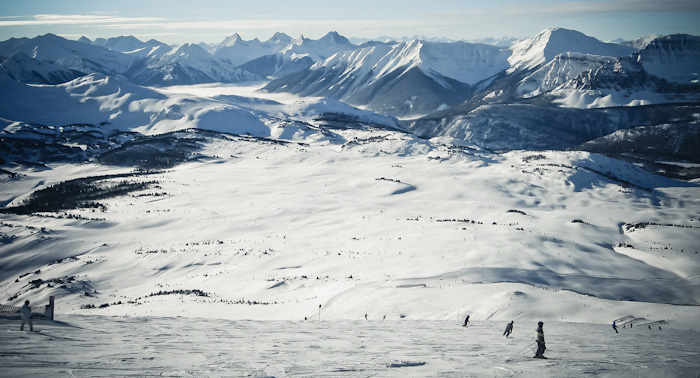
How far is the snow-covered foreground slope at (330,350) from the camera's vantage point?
1350cm

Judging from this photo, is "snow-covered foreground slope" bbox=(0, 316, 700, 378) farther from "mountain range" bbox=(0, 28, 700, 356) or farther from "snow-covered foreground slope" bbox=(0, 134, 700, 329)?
"snow-covered foreground slope" bbox=(0, 134, 700, 329)

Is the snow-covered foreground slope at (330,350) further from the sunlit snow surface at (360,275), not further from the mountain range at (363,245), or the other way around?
the mountain range at (363,245)

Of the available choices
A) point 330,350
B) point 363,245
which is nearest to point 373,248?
point 363,245

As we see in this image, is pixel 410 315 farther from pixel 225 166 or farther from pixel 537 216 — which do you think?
pixel 225 166

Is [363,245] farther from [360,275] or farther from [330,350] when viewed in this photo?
[330,350]

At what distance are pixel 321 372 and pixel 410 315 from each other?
12813 mm

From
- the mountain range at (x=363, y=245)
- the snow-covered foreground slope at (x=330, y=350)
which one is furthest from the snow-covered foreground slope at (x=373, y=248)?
the snow-covered foreground slope at (x=330, y=350)

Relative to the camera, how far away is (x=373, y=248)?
45.1 m

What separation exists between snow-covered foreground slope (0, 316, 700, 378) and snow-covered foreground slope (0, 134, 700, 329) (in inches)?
200

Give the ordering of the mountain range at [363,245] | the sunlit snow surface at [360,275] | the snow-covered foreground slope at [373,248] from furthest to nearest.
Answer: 1. the snow-covered foreground slope at [373,248]
2. the mountain range at [363,245]
3. the sunlit snow surface at [360,275]

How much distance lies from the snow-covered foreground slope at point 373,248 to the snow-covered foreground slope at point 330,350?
5.08 m

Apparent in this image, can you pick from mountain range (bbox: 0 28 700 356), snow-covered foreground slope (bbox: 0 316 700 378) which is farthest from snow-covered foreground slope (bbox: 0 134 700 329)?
snow-covered foreground slope (bbox: 0 316 700 378)

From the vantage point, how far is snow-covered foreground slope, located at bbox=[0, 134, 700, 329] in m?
28.7

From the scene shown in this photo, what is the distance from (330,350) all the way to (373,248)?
29.0m
